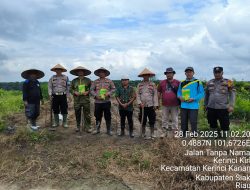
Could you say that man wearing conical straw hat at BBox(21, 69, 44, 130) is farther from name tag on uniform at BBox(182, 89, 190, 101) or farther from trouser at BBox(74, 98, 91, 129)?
name tag on uniform at BBox(182, 89, 190, 101)

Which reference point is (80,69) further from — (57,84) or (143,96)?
(143,96)

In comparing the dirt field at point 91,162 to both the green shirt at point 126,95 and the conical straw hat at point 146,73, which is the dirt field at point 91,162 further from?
the conical straw hat at point 146,73

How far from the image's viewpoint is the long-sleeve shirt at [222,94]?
23.6ft

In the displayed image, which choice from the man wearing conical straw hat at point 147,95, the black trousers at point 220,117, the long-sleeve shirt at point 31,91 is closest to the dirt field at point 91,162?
the man wearing conical straw hat at point 147,95

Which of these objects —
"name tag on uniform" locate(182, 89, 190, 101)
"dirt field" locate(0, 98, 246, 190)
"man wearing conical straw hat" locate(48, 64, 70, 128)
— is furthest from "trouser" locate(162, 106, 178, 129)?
"man wearing conical straw hat" locate(48, 64, 70, 128)

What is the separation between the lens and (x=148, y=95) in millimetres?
7738

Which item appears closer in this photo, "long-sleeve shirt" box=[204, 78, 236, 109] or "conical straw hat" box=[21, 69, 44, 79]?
"long-sleeve shirt" box=[204, 78, 236, 109]

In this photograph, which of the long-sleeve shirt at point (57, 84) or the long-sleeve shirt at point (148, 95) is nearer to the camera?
the long-sleeve shirt at point (148, 95)

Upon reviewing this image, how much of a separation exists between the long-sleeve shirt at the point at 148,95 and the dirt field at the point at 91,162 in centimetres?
84

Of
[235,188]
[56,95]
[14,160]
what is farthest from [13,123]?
[235,188]

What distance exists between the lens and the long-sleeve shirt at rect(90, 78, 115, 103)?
8086mm

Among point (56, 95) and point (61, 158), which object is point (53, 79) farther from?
point (61, 158)

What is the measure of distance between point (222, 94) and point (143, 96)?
169 centimetres

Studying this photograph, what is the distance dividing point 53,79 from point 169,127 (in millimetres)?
2990
